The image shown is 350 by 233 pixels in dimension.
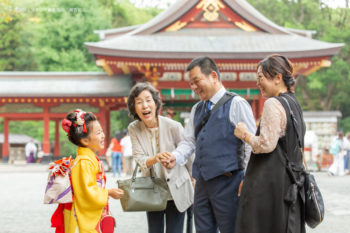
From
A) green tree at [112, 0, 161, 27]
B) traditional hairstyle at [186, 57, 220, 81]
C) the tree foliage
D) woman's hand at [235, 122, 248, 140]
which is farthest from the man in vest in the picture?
green tree at [112, 0, 161, 27]

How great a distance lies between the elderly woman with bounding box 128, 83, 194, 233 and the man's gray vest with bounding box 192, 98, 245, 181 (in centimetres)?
31

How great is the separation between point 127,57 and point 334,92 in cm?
1897

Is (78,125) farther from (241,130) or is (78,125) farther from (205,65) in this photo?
(241,130)

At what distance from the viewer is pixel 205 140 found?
3135 mm

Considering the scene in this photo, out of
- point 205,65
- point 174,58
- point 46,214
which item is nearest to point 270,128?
point 205,65

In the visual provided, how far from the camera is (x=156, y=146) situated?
141 inches

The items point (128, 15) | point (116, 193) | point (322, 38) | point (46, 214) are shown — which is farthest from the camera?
point (128, 15)

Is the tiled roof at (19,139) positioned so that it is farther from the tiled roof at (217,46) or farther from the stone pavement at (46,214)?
the stone pavement at (46,214)

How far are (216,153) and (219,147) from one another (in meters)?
0.04

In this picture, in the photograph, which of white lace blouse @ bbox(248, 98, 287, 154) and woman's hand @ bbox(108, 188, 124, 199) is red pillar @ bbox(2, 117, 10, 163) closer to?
woman's hand @ bbox(108, 188, 124, 199)

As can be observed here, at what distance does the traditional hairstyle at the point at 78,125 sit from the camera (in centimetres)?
317

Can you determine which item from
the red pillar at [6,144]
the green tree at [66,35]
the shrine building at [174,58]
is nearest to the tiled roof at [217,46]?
the shrine building at [174,58]

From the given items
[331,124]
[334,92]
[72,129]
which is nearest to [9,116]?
[331,124]

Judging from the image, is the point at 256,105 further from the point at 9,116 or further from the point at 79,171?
the point at 79,171
